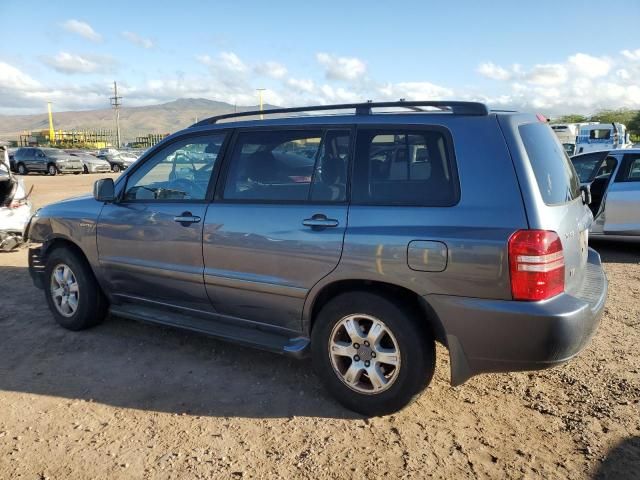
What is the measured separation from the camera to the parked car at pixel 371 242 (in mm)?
2764

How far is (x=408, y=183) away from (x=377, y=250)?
1.45ft

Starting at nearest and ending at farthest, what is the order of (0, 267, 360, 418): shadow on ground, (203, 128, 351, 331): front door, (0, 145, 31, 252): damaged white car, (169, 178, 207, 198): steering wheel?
(203, 128, 351, 331): front door, (0, 267, 360, 418): shadow on ground, (169, 178, 207, 198): steering wheel, (0, 145, 31, 252): damaged white car

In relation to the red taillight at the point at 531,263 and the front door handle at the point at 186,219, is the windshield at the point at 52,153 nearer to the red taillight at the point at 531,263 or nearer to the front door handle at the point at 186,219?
the front door handle at the point at 186,219

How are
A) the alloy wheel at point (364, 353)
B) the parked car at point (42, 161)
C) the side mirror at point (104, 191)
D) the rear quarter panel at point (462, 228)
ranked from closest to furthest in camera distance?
the rear quarter panel at point (462, 228)
the alloy wheel at point (364, 353)
the side mirror at point (104, 191)
the parked car at point (42, 161)

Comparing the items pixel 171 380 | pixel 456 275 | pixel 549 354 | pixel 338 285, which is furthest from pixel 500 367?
pixel 171 380

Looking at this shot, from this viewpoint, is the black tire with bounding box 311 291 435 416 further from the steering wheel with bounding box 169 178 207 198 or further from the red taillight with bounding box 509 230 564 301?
the steering wheel with bounding box 169 178 207 198

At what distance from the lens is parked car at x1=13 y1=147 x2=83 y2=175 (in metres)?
31.0

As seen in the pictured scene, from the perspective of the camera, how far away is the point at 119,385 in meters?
3.68

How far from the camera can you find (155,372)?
12.7 ft

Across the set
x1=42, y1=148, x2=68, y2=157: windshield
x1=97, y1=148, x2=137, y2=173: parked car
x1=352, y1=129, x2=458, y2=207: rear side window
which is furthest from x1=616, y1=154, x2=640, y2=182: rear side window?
x1=97, y1=148, x2=137, y2=173: parked car

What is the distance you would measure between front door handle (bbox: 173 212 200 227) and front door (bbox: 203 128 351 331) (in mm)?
123

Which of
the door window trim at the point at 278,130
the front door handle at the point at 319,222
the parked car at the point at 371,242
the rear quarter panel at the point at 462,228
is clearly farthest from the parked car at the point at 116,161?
the rear quarter panel at the point at 462,228

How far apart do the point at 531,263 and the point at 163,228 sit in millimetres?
2619

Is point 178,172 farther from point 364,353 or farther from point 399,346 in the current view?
point 399,346
